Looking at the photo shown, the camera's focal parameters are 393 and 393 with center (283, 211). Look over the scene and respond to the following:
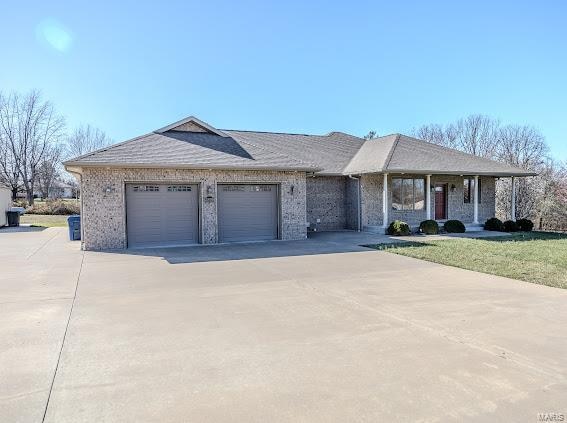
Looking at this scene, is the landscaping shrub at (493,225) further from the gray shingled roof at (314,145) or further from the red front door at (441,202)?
the gray shingled roof at (314,145)

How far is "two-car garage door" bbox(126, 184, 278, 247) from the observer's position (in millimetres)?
13305

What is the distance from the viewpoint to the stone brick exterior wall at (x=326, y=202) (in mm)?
18828

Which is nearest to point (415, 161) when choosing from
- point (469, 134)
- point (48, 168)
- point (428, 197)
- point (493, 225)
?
point (428, 197)

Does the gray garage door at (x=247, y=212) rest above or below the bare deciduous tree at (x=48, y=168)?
below

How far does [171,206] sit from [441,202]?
13.3 m

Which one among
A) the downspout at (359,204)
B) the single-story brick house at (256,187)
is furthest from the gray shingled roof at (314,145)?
the downspout at (359,204)

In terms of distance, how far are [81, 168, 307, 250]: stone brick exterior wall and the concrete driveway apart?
430cm

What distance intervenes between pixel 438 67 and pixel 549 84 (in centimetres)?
599

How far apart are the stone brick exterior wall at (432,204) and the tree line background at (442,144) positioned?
A: 380cm

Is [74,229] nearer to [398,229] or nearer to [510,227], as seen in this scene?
[398,229]

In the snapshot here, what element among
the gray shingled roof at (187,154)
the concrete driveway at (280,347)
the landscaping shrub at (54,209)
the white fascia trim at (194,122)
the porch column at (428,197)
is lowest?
the concrete driveway at (280,347)

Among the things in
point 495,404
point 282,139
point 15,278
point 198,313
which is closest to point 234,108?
point 282,139

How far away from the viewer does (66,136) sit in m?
45.5

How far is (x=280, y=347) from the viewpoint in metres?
4.46
